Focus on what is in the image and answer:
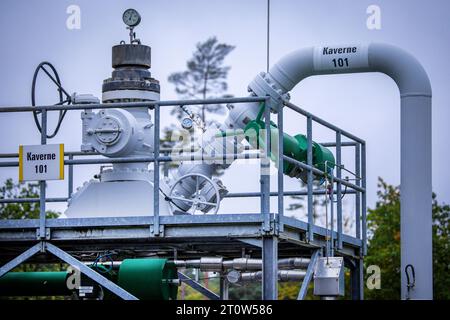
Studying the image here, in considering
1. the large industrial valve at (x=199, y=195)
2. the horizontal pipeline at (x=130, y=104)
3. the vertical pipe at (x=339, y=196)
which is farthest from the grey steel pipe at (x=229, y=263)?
the horizontal pipeline at (x=130, y=104)

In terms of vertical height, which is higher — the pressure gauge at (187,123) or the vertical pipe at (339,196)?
the pressure gauge at (187,123)

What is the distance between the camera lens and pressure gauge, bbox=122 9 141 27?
22859 mm

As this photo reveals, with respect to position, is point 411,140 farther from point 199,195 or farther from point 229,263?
point 199,195

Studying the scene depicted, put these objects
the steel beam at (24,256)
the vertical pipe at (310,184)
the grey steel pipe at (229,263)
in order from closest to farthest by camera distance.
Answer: the steel beam at (24,256), the vertical pipe at (310,184), the grey steel pipe at (229,263)

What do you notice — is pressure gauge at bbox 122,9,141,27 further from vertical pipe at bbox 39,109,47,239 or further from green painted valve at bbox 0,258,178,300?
Answer: green painted valve at bbox 0,258,178,300

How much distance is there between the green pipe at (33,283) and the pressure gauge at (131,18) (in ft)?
12.8

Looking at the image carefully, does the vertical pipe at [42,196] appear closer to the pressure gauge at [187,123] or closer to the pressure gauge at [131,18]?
the pressure gauge at [187,123]

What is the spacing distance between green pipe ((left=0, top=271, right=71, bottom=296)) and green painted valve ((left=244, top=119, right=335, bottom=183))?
3881mm

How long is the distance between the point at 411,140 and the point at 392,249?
94.9 feet

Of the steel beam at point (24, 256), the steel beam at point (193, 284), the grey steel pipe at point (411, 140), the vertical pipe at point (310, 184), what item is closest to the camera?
the steel beam at point (24, 256)

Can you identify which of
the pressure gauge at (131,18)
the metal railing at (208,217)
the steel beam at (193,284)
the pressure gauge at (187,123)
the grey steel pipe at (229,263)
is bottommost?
the steel beam at (193,284)

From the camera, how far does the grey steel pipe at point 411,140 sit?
23.0 m

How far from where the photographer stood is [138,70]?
74.2ft
